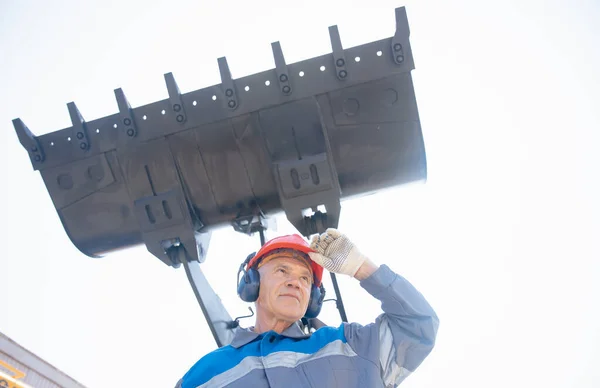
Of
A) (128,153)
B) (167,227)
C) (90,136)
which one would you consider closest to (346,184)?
(167,227)

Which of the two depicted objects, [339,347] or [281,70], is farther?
[281,70]

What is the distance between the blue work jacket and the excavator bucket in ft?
1.61

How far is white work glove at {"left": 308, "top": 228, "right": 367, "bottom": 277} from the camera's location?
2248mm

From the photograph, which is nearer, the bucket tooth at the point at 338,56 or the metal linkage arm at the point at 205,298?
the bucket tooth at the point at 338,56

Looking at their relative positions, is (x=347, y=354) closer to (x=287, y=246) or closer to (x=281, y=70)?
(x=287, y=246)

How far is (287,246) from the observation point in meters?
2.54

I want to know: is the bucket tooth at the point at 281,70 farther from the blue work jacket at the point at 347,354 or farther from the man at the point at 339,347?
the blue work jacket at the point at 347,354

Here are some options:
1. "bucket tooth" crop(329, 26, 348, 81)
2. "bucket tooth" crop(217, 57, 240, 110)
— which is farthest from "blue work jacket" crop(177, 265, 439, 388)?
"bucket tooth" crop(217, 57, 240, 110)

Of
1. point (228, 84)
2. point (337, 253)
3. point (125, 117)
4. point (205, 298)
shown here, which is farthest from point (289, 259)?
point (125, 117)

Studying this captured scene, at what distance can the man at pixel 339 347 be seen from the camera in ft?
6.85

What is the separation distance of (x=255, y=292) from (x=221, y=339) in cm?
30

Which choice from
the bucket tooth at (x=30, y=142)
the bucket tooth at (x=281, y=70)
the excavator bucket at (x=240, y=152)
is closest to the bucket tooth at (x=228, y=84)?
the excavator bucket at (x=240, y=152)

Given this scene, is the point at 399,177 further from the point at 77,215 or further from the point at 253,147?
the point at 77,215

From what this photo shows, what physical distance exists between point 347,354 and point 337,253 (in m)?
0.41
